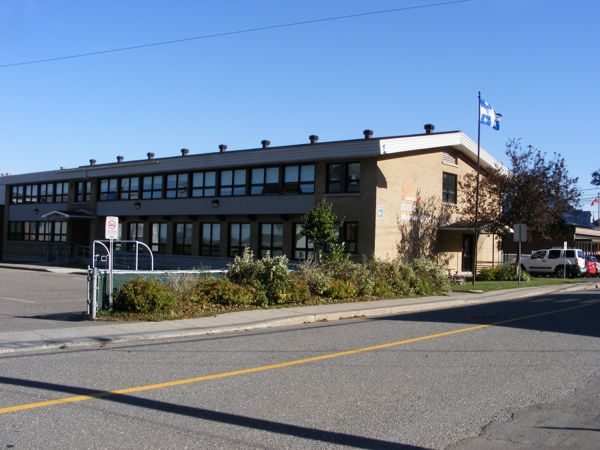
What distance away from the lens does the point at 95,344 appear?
1075 centimetres

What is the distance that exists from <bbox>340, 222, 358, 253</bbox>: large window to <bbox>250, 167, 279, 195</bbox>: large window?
4.48 metres

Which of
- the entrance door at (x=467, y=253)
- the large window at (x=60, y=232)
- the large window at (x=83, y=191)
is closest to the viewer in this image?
the entrance door at (x=467, y=253)

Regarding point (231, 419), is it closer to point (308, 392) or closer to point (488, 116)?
point (308, 392)

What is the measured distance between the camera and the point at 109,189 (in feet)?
134

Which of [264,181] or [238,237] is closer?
[264,181]

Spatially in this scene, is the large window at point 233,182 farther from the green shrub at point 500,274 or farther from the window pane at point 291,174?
the green shrub at point 500,274

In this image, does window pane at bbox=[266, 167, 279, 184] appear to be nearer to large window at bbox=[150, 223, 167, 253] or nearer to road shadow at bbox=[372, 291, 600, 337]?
large window at bbox=[150, 223, 167, 253]

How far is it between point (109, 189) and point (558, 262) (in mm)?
29555

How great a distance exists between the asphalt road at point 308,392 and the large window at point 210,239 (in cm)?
2285

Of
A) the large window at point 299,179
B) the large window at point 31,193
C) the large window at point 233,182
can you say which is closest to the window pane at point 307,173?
the large window at point 299,179

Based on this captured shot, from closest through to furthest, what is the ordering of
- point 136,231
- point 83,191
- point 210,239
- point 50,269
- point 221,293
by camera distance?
point 221,293
point 50,269
point 210,239
point 136,231
point 83,191

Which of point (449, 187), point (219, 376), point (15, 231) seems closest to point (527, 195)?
point (449, 187)

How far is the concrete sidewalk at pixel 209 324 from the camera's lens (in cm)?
1073

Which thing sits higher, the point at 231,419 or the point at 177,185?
the point at 177,185
